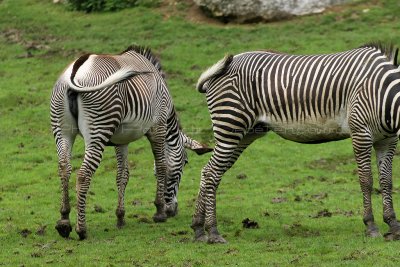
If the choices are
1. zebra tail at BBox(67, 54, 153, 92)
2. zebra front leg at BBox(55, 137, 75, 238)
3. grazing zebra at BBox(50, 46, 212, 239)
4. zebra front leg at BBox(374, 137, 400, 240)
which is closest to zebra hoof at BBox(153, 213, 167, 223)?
grazing zebra at BBox(50, 46, 212, 239)

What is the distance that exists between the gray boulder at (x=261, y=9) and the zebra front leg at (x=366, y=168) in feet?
59.8

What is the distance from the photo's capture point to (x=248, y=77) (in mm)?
12195

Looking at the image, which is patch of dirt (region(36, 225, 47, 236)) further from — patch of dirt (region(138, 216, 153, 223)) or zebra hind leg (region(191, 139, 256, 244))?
zebra hind leg (region(191, 139, 256, 244))

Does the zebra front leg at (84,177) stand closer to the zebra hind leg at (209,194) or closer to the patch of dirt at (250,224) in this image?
the zebra hind leg at (209,194)

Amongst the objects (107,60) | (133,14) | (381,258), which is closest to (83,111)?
(107,60)

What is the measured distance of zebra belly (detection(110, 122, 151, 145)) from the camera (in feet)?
42.7

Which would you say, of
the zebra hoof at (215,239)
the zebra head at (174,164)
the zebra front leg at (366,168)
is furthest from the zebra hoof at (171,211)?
the zebra front leg at (366,168)

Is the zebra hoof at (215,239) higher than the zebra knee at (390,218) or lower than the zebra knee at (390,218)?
lower

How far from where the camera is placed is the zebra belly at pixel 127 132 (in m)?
13.0

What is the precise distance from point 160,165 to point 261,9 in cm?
1561

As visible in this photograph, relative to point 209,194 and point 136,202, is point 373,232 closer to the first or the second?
point 209,194

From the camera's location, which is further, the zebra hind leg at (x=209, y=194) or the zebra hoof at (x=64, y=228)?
the zebra hoof at (x=64, y=228)

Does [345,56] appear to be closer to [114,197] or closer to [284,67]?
[284,67]

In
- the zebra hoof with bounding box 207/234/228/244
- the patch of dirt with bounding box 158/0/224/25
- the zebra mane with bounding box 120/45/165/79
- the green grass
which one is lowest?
the patch of dirt with bounding box 158/0/224/25
